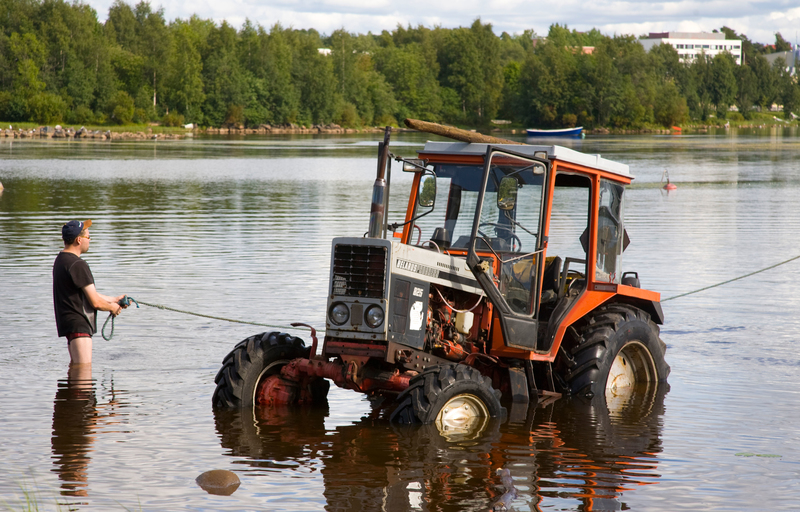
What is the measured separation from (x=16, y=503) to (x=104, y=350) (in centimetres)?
508

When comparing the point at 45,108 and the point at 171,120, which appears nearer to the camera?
the point at 45,108

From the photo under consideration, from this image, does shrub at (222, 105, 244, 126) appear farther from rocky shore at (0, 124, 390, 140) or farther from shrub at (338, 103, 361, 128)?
shrub at (338, 103, 361, 128)

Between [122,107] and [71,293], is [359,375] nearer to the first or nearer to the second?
[71,293]

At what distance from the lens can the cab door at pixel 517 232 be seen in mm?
7664

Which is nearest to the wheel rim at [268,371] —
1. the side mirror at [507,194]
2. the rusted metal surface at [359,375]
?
the rusted metal surface at [359,375]

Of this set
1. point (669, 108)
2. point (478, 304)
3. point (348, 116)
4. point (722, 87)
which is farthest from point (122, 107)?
point (478, 304)

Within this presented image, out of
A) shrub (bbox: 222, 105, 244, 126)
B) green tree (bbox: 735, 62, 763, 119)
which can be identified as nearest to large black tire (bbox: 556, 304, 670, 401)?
shrub (bbox: 222, 105, 244, 126)

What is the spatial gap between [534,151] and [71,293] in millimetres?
4346

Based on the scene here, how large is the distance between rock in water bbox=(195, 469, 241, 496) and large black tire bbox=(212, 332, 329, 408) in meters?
1.41

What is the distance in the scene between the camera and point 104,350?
10812 mm

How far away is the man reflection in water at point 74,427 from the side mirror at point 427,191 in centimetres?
329

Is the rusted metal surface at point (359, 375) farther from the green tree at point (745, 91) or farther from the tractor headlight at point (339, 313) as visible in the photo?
the green tree at point (745, 91)

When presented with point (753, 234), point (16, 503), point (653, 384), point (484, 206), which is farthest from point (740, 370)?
point (753, 234)

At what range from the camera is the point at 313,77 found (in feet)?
482
